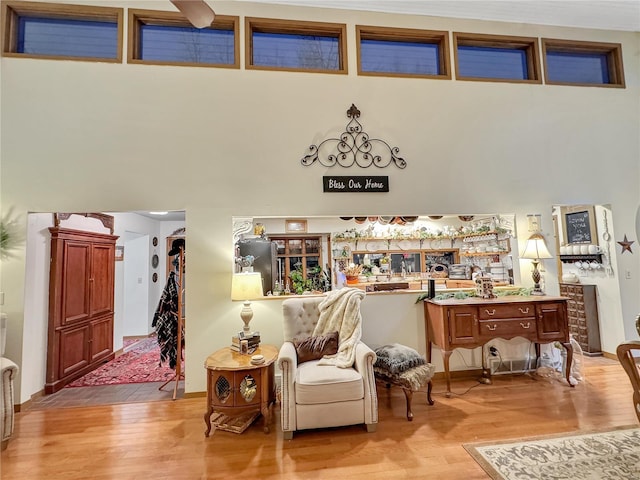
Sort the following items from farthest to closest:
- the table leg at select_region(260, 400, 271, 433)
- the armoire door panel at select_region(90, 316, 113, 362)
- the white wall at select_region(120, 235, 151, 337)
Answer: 1. the white wall at select_region(120, 235, 151, 337)
2. the armoire door panel at select_region(90, 316, 113, 362)
3. the table leg at select_region(260, 400, 271, 433)

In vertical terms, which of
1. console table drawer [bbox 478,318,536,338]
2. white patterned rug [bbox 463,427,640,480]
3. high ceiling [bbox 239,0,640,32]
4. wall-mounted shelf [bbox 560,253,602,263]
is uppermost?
high ceiling [bbox 239,0,640,32]

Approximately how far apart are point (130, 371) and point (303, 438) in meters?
Result: 2.90

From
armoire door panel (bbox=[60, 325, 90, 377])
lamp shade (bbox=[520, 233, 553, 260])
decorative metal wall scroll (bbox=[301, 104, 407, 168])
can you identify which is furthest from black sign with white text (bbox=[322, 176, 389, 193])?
armoire door panel (bbox=[60, 325, 90, 377])

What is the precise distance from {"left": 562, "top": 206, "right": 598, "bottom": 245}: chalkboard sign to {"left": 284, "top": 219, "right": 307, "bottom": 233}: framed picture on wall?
467 cm

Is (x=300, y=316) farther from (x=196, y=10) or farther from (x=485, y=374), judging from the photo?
(x=196, y=10)

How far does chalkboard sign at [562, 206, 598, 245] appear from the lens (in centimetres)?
446

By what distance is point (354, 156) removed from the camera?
150 inches

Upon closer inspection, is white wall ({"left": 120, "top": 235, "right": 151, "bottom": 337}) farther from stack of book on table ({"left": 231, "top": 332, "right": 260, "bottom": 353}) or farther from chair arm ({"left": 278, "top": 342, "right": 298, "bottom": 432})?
chair arm ({"left": 278, "top": 342, "right": 298, "bottom": 432})

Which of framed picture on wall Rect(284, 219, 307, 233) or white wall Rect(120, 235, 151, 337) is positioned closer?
white wall Rect(120, 235, 151, 337)

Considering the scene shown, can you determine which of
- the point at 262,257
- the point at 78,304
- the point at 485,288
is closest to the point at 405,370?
the point at 485,288

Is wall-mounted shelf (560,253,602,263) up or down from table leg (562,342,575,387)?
up

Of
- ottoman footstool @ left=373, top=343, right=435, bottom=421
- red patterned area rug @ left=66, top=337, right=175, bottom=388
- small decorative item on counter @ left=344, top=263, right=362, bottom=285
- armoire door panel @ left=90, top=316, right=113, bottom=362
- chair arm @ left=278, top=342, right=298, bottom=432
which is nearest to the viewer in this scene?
chair arm @ left=278, top=342, right=298, bottom=432

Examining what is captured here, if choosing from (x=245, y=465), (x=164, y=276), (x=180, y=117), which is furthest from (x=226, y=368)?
(x=164, y=276)

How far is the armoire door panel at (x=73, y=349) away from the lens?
3.66m
